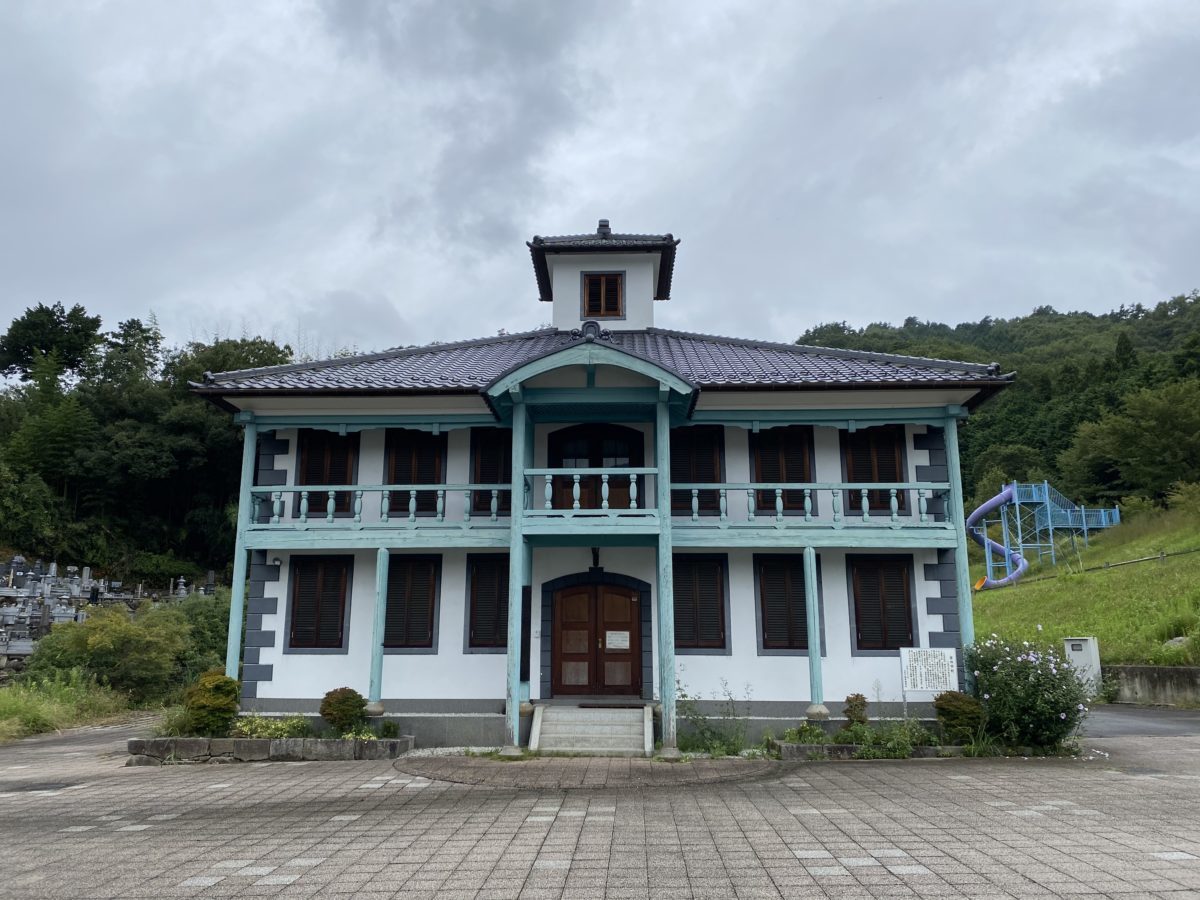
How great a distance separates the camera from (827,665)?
14.1 m

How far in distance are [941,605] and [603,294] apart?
1007 centimetres

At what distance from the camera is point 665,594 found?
13055mm

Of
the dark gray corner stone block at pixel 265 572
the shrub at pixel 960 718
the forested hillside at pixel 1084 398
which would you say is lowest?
the shrub at pixel 960 718

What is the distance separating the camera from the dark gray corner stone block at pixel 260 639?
47.7ft

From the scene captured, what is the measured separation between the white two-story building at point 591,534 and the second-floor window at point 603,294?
4557mm

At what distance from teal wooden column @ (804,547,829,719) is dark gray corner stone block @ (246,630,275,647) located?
926cm

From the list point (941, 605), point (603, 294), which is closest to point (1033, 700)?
point (941, 605)

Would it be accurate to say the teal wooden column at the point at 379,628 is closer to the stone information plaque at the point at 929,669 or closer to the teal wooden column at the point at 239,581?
the teal wooden column at the point at 239,581

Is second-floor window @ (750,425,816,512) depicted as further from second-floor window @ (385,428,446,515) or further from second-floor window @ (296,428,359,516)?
second-floor window @ (296,428,359,516)

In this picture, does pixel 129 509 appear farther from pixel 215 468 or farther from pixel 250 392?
pixel 250 392

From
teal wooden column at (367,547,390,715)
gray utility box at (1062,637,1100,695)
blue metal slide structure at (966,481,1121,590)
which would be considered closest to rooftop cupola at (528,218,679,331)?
teal wooden column at (367,547,390,715)

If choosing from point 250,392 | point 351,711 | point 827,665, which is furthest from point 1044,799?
point 250,392

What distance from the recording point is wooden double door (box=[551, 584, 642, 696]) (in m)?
14.7

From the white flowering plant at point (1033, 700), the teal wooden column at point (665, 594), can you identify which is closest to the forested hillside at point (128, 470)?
the teal wooden column at point (665, 594)
